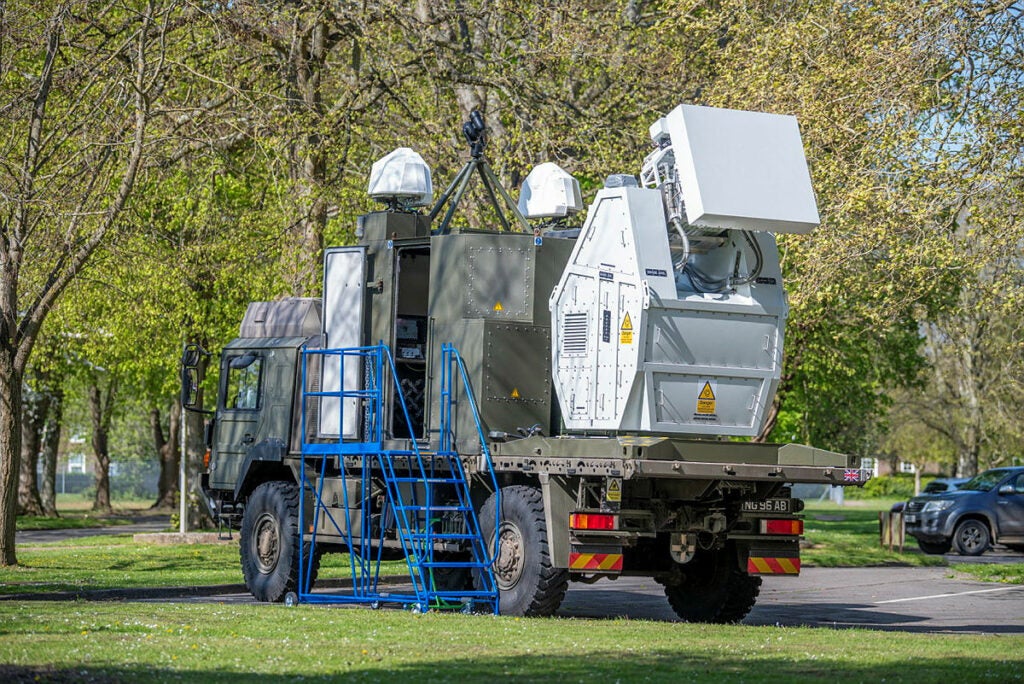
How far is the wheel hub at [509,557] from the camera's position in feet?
45.2

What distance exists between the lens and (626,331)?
532 inches

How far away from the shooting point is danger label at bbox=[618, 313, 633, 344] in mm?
13469

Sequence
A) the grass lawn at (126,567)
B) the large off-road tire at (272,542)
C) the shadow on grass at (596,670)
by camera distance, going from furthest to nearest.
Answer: the grass lawn at (126,567), the large off-road tire at (272,542), the shadow on grass at (596,670)

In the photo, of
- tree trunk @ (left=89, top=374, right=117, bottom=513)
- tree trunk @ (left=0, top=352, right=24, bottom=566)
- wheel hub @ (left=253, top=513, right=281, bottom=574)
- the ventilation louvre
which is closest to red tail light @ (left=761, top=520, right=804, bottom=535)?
the ventilation louvre

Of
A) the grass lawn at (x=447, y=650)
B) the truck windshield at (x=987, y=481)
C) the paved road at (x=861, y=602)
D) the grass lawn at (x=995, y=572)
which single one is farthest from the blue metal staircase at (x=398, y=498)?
the truck windshield at (x=987, y=481)

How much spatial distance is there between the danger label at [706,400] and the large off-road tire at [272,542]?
4840 mm

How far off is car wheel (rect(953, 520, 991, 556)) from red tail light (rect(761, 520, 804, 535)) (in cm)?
1856

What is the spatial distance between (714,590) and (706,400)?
219 cm

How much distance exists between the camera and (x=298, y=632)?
11.6m

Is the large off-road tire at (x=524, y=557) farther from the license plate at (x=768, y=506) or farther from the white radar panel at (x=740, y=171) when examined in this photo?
the white radar panel at (x=740, y=171)

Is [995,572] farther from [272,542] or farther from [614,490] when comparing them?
[614,490]

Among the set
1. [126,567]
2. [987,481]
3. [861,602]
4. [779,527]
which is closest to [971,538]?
[987,481]

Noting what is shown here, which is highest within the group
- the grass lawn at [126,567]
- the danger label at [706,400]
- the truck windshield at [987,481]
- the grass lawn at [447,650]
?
the danger label at [706,400]

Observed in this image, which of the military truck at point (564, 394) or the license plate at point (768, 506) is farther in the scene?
the license plate at point (768, 506)
